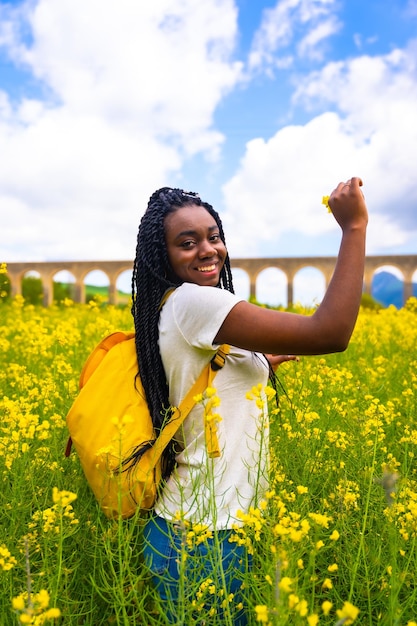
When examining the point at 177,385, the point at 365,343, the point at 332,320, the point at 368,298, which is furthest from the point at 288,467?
the point at 368,298

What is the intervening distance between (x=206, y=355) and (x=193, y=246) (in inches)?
13.3

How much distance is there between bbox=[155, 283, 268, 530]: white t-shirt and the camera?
141 centimetres

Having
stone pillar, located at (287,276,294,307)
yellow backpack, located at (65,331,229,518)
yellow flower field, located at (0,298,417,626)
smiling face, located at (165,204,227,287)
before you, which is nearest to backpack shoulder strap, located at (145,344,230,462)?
yellow backpack, located at (65,331,229,518)

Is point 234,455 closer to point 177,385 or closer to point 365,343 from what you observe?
point 177,385

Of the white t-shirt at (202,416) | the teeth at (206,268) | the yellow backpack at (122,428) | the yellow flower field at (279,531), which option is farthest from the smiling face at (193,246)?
the yellow flower field at (279,531)

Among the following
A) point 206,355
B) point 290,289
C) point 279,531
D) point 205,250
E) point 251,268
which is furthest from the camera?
point 251,268

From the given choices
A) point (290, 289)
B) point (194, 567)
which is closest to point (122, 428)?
point (194, 567)

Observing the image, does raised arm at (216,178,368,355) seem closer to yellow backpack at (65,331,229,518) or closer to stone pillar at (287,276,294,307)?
yellow backpack at (65,331,229,518)

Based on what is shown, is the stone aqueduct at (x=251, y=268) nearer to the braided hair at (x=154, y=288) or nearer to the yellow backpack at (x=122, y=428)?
the braided hair at (x=154, y=288)

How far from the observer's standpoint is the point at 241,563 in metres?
1.39

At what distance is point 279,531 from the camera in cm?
100

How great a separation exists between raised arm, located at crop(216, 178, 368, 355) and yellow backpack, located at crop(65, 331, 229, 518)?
15 cm

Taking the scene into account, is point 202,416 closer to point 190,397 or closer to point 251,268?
point 190,397

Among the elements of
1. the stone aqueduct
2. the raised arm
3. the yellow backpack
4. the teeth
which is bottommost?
the yellow backpack
